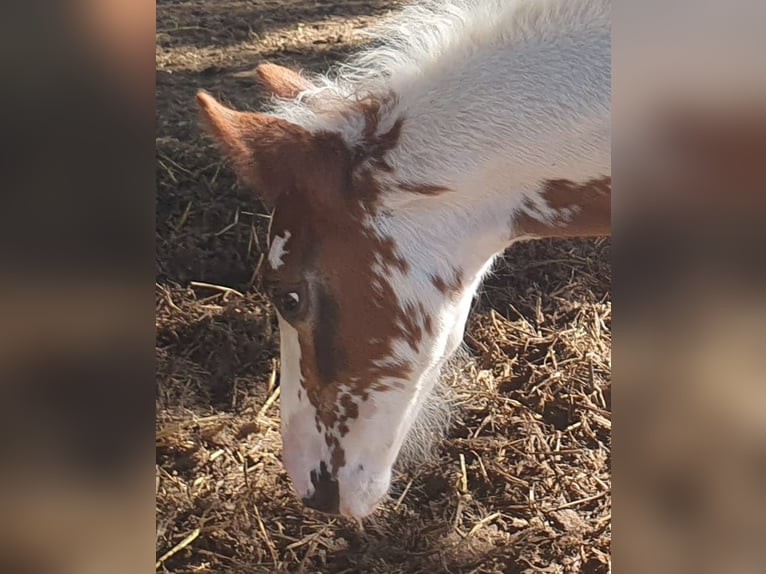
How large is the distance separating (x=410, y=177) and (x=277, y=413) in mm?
504

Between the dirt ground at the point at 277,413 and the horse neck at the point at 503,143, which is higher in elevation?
the horse neck at the point at 503,143

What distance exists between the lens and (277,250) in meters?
1.59

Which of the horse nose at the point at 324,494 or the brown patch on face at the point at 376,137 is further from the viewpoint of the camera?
the horse nose at the point at 324,494

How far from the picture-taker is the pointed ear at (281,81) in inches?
62.9

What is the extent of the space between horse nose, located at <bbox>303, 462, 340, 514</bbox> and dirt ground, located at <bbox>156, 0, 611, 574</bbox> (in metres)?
0.02

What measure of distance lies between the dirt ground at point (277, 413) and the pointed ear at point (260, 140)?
94 mm

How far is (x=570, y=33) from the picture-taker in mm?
1517

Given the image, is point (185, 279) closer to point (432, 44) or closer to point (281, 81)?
point (281, 81)

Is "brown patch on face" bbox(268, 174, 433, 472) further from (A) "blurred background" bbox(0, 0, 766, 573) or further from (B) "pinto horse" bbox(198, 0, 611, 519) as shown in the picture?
(A) "blurred background" bbox(0, 0, 766, 573)
